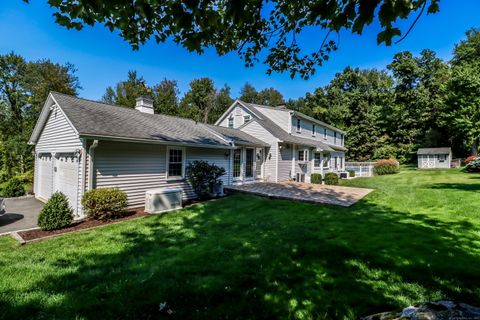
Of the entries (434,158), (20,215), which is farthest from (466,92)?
(20,215)

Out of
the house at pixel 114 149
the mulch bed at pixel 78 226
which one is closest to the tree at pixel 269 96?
the house at pixel 114 149

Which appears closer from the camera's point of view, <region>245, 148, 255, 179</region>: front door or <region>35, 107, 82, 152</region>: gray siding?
<region>35, 107, 82, 152</region>: gray siding

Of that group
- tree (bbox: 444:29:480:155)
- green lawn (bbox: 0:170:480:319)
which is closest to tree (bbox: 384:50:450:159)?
tree (bbox: 444:29:480:155)

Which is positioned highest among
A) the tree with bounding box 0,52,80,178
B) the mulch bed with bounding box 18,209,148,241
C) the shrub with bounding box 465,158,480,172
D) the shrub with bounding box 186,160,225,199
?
the tree with bounding box 0,52,80,178

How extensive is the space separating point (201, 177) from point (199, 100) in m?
34.2

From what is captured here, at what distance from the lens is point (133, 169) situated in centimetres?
964

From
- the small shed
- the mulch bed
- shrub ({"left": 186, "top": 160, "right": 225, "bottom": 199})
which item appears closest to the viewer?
the mulch bed

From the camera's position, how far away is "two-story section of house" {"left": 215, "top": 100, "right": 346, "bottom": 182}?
17297 mm

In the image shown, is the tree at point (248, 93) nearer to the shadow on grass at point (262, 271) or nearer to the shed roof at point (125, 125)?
the shed roof at point (125, 125)

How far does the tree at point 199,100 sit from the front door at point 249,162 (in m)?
27.4

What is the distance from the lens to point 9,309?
3113 millimetres

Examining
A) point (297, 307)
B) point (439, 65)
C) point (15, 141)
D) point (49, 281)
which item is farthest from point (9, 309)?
point (439, 65)

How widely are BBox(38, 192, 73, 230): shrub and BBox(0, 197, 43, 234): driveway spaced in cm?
133

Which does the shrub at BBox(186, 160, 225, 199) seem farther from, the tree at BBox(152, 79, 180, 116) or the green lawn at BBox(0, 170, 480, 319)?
the tree at BBox(152, 79, 180, 116)
